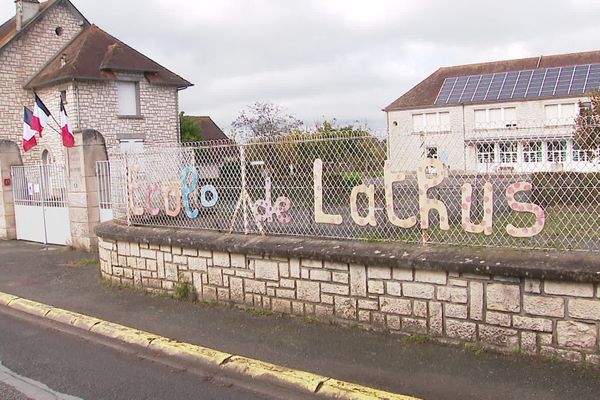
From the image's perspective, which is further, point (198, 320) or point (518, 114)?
point (518, 114)

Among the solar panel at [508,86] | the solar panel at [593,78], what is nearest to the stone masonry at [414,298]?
the solar panel at [593,78]

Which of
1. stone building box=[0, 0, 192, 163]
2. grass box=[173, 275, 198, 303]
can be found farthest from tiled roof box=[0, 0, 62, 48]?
grass box=[173, 275, 198, 303]

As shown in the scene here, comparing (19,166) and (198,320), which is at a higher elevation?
(19,166)

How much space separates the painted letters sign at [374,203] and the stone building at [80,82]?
20.1 metres

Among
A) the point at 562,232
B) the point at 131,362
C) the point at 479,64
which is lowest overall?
the point at 131,362

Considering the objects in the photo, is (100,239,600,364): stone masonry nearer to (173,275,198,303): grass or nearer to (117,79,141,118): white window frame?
(173,275,198,303): grass

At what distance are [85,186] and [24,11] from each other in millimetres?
21352

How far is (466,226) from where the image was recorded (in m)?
4.91

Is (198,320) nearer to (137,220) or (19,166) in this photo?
(137,220)

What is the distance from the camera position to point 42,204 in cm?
1313

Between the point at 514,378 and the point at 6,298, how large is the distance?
6984 mm

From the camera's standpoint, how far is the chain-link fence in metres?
4.53

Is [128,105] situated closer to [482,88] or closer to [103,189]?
[103,189]

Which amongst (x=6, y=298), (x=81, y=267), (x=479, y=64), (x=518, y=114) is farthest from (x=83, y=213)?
(x=479, y=64)
